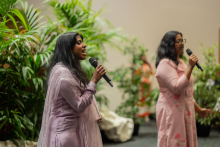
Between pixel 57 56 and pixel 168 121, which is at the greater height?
pixel 57 56

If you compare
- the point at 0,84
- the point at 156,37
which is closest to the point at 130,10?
the point at 156,37

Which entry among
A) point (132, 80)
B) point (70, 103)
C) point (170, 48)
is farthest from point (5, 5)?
point (132, 80)

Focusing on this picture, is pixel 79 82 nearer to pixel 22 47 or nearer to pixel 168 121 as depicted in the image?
pixel 168 121

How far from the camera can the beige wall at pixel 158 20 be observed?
529 cm

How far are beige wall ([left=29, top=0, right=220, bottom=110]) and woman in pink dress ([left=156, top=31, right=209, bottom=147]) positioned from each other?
3.00 meters

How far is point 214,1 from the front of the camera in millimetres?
5633

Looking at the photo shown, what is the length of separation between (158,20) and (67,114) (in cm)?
457

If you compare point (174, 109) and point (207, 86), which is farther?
point (207, 86)

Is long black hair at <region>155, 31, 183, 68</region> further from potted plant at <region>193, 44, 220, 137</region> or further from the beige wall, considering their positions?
the beige wall

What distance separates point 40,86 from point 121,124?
5.45ft

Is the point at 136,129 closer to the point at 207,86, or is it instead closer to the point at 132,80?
the point at 132,80

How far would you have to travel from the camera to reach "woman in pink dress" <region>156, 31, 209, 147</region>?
82.3 inches

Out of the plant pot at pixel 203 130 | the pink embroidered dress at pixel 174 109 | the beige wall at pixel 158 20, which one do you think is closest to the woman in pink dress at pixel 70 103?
the pink embroidered dress at pixel 174 109

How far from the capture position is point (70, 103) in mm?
1573
